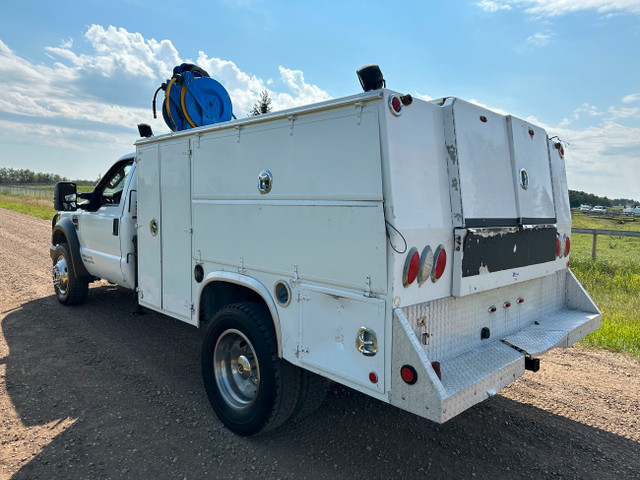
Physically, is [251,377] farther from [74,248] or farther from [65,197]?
[65,197]

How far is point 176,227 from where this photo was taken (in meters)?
4.18

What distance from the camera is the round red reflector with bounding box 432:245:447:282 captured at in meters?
2.80

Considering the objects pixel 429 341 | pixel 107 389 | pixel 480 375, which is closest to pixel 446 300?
pixel 429 341

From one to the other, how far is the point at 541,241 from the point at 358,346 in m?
2.09

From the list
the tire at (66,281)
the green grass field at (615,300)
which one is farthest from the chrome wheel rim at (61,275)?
the green grass field at (615,300)

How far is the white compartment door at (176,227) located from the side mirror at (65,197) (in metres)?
2.89

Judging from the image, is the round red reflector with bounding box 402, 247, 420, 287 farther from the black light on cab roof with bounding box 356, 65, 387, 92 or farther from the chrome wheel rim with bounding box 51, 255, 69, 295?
the chrome wheel rim with bounding box 51, 255, 69, 295

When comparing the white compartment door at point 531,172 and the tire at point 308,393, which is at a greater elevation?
the white compartment door at point 531,172

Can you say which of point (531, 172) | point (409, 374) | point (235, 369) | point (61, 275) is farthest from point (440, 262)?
point (61, 275)

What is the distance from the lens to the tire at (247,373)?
3172 mm

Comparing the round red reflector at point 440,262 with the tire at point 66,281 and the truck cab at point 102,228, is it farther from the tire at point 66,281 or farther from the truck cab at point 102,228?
the tire at point 66,281

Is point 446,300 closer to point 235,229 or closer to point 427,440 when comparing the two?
point 427,440

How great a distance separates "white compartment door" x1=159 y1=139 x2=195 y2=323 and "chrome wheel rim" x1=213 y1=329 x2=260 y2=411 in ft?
1.98

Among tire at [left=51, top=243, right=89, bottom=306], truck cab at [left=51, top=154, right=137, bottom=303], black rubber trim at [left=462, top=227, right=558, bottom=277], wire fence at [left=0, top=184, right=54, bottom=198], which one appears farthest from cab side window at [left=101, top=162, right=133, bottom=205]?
wire fence at [left=0, top=184, right=54, bottom=198]
